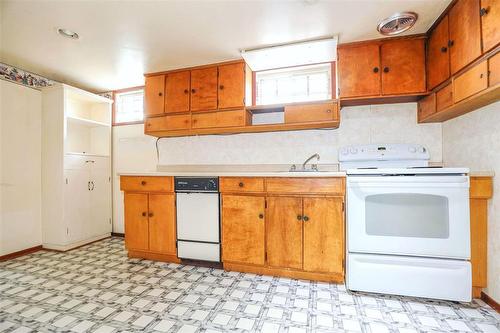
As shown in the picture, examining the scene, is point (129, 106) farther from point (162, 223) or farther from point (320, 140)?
point (320, 140)

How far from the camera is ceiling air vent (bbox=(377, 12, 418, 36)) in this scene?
190cm

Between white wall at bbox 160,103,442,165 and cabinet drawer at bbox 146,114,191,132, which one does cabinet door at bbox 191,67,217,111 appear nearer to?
cabinet drawer at bbox 146,114,191,132

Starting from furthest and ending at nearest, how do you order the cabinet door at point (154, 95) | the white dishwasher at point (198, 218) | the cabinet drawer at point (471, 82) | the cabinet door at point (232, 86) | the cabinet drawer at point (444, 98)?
the cabinet door at point (154, 95) < the cabinet door at point (232, 86) < the white dishwasher at point (198, 218) < the cabinet drawer at point (444, 98) < the cabinet drawer at point (471, 82)

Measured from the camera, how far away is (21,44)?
242 centimetres

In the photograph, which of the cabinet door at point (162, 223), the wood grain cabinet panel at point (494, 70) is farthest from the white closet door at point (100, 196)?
the wood grain cabinet panel at point (494, 70)

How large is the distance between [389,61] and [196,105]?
2.06 m

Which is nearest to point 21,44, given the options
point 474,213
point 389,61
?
point 389,61

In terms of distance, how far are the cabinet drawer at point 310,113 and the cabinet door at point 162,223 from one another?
1.53 meters

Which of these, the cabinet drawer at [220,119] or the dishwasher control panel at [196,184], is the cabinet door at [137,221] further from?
the cabinet drawer at [220,119]

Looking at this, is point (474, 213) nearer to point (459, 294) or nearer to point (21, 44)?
point (459, 294)

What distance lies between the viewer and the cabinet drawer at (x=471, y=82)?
4.78 feet

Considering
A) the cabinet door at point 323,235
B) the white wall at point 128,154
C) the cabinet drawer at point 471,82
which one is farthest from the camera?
the white wall at point 128,154

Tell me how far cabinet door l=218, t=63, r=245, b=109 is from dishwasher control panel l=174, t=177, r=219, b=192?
2.90 feet

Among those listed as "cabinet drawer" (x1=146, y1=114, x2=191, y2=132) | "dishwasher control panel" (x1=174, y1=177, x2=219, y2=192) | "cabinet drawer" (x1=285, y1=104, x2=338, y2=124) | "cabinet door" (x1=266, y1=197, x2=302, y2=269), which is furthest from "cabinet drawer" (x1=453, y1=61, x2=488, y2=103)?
"cabinet drawer" (x1=146, y1=114, x2=191, y2=132)
